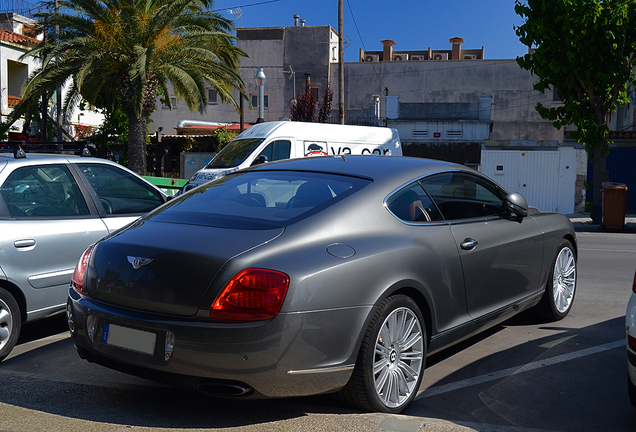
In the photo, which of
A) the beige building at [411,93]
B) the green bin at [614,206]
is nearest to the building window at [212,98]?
the beige building at [411,93]

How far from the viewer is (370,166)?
13.9ft

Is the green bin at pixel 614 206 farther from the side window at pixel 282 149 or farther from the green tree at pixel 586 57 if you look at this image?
the side window at pixel 282 149

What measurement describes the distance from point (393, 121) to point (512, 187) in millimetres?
8005

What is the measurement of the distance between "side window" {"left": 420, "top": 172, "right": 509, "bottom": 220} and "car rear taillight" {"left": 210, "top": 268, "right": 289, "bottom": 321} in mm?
1576

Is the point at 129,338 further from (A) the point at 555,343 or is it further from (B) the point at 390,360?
(A) the point at 555,343

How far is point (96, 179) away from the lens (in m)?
5.70

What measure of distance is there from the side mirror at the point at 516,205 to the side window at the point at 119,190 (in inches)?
126

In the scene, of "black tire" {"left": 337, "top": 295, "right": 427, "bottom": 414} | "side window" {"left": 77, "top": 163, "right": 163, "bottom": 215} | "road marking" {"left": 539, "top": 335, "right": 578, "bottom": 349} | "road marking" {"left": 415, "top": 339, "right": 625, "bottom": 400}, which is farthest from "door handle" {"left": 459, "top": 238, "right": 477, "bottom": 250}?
"side window" {"left": 77, "top": 163, "right": 163, "bottom": 215}

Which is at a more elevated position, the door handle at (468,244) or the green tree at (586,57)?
the green tree at (586,57)

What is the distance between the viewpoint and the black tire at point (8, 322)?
4539 mm

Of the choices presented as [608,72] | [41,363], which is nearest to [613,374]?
[41,363]

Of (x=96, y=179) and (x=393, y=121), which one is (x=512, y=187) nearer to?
(x=393, y=121)

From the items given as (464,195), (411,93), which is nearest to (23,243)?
(464,195)

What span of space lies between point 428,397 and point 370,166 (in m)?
1.50
